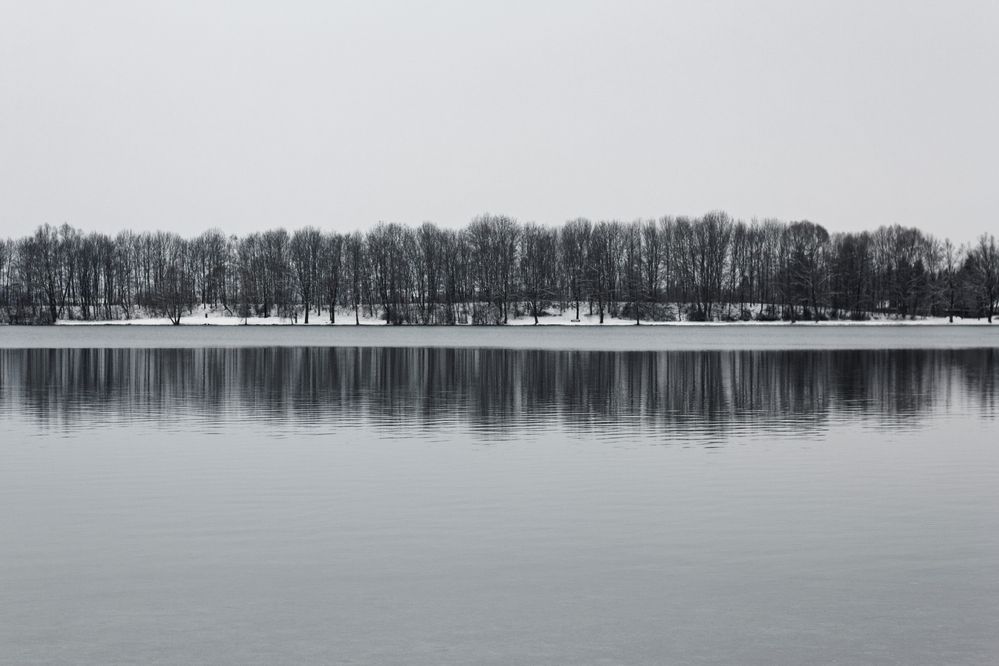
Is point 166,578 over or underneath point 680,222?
underneath

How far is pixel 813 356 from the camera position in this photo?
63.5 metres

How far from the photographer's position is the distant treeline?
6102 inches

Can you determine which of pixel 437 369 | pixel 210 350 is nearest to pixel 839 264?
pixel 210 350

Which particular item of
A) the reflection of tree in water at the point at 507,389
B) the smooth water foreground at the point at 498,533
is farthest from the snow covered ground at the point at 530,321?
the smooth water foreground at the point at 498,533

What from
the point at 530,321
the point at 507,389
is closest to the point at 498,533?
the point at 507,389

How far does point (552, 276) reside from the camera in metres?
158

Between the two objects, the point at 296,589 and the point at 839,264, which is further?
the point at 839,264

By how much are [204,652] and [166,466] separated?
448 inches

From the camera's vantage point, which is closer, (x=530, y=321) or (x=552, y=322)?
(x=530, y=321)

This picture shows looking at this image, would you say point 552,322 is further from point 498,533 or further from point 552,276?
point 498,533

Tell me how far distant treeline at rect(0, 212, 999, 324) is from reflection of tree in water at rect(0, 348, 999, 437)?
92640 millimetres

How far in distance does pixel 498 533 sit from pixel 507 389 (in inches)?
941

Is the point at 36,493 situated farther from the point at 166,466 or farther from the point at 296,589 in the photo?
the point at 296,589

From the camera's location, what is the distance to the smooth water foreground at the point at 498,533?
973 cm
